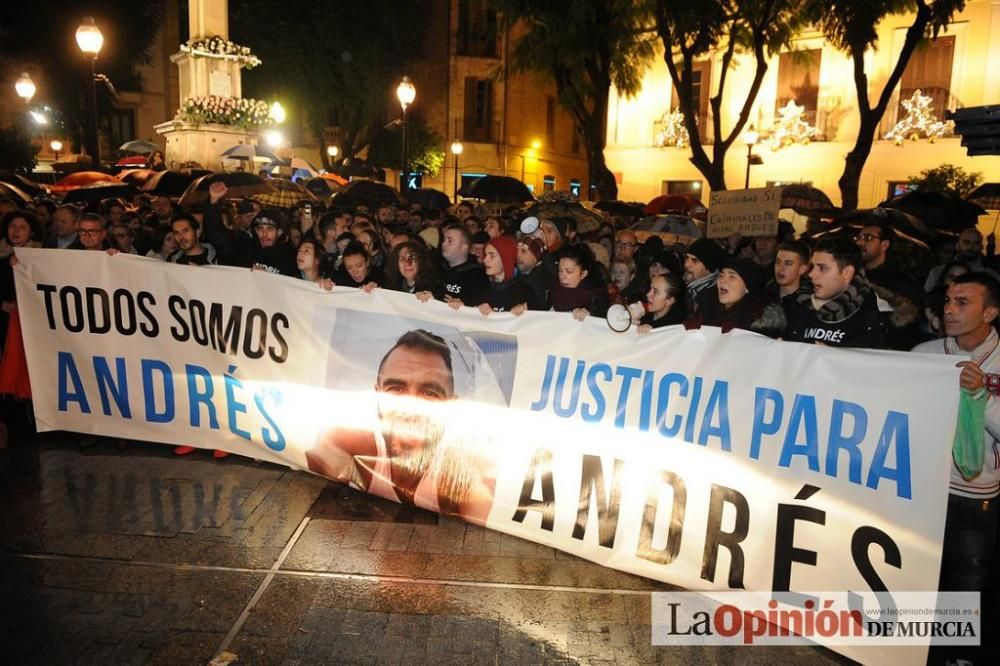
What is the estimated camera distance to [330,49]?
35.1 meters

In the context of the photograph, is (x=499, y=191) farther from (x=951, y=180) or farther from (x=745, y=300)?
(x=951, y=180)

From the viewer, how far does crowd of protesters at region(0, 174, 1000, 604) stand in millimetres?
3383

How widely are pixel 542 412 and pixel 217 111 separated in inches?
571

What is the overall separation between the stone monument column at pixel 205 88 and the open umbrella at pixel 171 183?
268 cm

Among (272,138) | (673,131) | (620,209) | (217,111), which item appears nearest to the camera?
(620,209)

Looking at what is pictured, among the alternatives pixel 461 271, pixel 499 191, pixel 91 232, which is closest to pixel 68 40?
pixel 499 191

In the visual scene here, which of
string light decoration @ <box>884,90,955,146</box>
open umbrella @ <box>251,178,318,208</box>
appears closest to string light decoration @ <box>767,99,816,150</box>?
string light decoration @ <box>884,90,955,146</box>

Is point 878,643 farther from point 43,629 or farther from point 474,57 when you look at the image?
point 474,57

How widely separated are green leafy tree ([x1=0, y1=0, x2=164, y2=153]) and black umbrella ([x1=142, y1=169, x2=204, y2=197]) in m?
20.3

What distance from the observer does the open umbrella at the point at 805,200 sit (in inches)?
558

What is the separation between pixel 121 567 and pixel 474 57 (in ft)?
118

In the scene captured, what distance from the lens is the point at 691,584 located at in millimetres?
3945

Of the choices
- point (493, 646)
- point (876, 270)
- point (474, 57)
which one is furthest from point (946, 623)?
point (474, 57)

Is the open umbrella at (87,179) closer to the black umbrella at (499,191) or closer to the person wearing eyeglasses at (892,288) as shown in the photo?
the black umbrella at (499,191)
